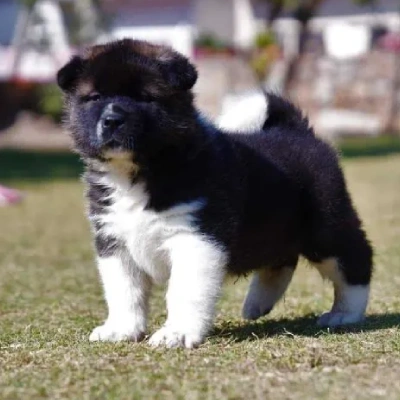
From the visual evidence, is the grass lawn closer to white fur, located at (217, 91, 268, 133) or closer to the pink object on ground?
white fur, located at (217, 91, 268, 133)

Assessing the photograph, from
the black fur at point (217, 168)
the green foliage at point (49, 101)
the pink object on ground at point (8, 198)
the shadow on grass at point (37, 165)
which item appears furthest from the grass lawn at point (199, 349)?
the green foliage at point (49, 101)

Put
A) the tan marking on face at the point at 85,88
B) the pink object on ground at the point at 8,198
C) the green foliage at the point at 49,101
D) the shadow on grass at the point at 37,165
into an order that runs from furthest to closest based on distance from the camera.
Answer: the green foliage at the point at 49,101, the shadow on grass at the point at 37,165, the pink object on ground at the point at 8,198, the tan marking on face at the point at 85,88

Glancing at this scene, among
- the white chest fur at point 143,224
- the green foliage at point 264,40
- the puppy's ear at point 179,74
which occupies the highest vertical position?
the puppy's ear at point 179,74

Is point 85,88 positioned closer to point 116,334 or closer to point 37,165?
point 116,334

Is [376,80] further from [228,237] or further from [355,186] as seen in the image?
[228,237]

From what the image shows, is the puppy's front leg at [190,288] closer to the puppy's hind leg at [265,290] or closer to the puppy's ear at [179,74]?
the puppy's ear at [179,74]

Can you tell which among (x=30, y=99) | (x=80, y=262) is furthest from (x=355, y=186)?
(x=30, y=99)

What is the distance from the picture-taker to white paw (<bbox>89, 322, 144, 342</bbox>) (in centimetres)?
443

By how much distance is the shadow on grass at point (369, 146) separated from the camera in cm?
2073

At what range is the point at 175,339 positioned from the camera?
4.17m

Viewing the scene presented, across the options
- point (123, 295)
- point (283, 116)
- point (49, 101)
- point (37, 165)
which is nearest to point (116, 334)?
point (123, 295)

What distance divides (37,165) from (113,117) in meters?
15.9

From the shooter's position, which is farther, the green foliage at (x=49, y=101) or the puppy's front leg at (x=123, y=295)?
the green foliage at (x=49, y=101)

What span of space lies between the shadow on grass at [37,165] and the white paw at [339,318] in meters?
12.1
